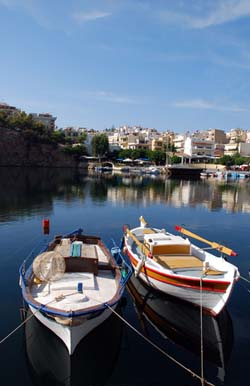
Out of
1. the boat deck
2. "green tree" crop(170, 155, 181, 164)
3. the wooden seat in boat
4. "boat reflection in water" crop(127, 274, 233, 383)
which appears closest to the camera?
the boat deck

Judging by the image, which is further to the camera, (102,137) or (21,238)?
(102,137)

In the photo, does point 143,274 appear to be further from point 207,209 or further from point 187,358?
point 207,209

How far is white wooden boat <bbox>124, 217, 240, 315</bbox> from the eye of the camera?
39.8ft

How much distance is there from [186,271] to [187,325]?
7.12 feet

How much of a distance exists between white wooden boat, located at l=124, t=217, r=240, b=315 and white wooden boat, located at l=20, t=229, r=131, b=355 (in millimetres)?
1456

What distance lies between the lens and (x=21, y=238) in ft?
77.3

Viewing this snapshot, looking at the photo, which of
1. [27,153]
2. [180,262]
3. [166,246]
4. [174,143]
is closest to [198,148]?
[174,143]

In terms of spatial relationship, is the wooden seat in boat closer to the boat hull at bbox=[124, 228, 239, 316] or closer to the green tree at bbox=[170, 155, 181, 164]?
the boat hull at bbox=[124, 228, 239, 316]

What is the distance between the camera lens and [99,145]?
13362 centimetres

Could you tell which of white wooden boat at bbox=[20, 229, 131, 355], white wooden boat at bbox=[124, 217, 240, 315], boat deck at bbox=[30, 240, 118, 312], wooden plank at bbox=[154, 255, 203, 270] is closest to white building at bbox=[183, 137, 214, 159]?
white wooden boat at bbox=[124, 217, 240, 315]

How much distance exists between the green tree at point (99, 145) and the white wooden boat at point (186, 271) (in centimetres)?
11798

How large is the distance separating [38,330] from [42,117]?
152 m

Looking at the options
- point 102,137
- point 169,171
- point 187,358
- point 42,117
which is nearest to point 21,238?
point 187,358

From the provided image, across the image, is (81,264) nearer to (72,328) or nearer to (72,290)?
(72,290)
